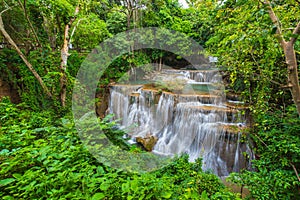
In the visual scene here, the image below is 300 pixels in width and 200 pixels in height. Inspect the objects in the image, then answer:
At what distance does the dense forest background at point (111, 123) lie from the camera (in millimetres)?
1173

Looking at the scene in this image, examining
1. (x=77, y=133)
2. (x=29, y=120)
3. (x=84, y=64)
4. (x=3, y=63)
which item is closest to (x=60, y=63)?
(x=3, y=63)

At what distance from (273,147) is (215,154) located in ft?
6.25

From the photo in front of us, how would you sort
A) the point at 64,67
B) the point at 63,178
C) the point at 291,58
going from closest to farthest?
1. the point at 63,178
2. the point at 291,58
3. the point at 64,67

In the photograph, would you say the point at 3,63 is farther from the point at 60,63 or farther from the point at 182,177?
the point at 182,177

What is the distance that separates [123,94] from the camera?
22.6ft

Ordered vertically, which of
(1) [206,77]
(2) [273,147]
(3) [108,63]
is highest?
(3) [108,63]

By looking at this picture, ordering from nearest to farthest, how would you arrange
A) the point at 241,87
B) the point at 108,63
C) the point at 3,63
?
the point at 3,63
the point at 241,87
the point at 108,63

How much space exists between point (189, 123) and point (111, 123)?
11.2 feet

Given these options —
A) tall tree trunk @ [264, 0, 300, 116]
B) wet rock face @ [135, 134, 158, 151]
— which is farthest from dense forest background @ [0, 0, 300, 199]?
wet rock face @ [135, 134, 158, 151]

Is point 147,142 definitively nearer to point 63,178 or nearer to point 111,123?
point 111,123

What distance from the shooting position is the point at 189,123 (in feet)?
16.2

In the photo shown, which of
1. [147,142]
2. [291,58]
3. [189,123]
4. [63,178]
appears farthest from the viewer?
[189,123]

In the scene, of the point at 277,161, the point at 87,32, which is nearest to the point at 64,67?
the point at 87,32

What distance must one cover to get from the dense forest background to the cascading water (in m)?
0.78
